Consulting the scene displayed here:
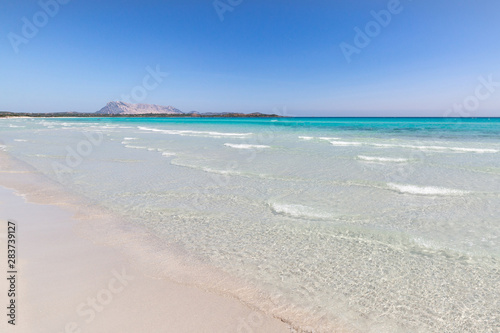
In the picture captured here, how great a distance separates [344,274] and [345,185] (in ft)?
18.3

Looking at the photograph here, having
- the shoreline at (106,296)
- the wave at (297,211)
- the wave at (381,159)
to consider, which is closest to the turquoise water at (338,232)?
the wave at (297,211)

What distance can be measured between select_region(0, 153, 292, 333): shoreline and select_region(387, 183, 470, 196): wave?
724cm

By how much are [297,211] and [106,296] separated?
4.53 m

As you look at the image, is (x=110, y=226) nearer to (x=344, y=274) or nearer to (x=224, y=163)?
(x=344, y=274)

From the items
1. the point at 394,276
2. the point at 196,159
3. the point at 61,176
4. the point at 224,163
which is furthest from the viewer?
the point at 196,159

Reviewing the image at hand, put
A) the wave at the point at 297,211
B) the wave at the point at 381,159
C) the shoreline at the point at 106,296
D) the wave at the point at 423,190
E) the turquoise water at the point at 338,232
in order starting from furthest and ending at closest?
1. the wave at the point at 381,159
2. the wave at the point at 423,190
3. the wave at the point at 297,211
4. the turquoise water at the point at 338,232
5. the shoreline at the point at 106,296

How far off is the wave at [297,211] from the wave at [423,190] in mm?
3566

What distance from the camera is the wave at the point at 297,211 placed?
21.6 feet

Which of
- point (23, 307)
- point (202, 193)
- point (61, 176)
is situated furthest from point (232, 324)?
point (61, 176)

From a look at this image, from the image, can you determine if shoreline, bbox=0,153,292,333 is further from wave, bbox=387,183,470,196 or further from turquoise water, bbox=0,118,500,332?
wave, bbox=387,183,470,196

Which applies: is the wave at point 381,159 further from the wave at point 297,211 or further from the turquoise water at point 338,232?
the wave at point 297,211

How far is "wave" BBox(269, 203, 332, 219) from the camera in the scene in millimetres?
6582

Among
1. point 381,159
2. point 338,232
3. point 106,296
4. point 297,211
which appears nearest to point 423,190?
point 297,211

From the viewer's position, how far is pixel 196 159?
14.9m
